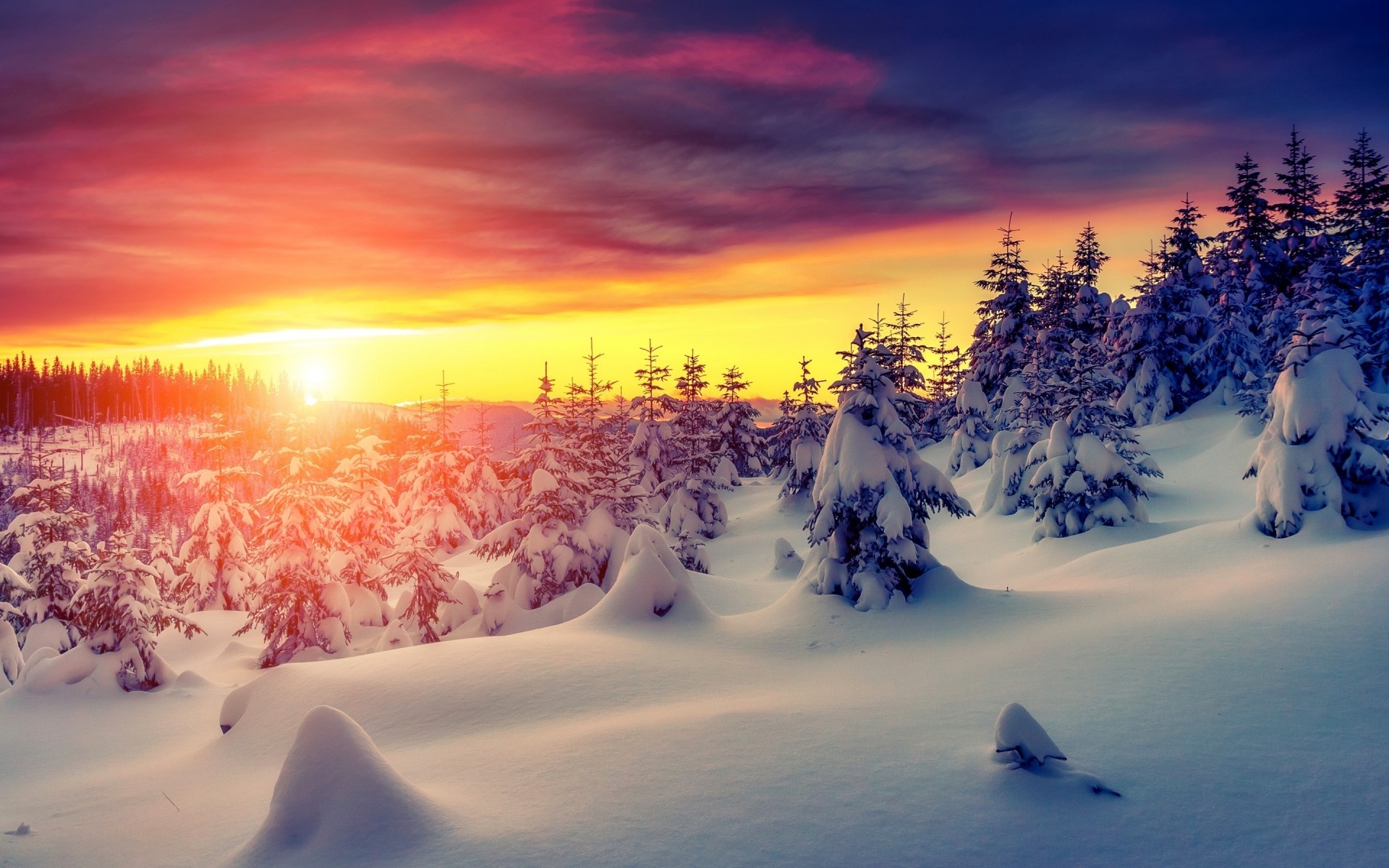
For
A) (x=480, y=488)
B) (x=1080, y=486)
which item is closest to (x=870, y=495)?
(x=1080, y=486)

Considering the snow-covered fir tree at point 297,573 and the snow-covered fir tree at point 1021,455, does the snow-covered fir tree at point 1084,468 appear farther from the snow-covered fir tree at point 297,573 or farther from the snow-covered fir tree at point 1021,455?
the snow-covered fir tree at point 297,573

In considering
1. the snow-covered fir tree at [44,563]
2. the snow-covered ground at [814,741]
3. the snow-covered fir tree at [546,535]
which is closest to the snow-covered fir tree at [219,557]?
the snow-covered fir tree at [44,563]

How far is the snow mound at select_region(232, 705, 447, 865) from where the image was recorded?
565 centimetres

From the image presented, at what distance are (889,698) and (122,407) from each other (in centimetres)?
24568

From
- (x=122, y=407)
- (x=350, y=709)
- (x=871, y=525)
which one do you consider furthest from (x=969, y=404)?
(x=122, y=407)

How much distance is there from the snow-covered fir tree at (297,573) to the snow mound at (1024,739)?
2049cm

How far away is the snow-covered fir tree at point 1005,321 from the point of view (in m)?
46.0

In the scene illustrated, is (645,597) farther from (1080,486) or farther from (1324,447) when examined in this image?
(1080,486)

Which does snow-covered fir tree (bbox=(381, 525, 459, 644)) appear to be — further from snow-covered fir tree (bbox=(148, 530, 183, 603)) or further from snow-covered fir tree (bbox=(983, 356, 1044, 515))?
snow-covered fir tree (bbox=(983, 356, 1044, 515))

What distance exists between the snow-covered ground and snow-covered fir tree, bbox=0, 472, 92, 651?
9975mm

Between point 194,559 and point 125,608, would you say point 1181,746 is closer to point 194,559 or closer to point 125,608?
point 125,608

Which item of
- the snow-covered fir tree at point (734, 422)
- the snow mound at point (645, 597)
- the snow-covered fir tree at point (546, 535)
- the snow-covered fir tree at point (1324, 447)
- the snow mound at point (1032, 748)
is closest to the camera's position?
the snow mound at point (1032, 748)

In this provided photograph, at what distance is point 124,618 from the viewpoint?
17188mm

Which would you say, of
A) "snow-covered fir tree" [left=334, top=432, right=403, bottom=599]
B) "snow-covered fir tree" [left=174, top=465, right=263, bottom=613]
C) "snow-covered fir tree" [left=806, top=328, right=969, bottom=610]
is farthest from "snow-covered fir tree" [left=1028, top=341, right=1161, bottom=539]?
"snow-covered fir tree" [left=174, top=465, right=263, bottom=613]
